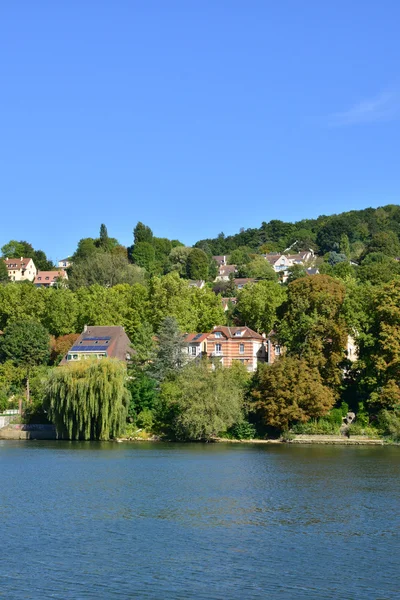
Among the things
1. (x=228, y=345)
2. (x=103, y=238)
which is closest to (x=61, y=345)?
(x=228, y=345)

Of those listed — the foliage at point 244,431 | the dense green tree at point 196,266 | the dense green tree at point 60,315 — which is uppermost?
the dense green tree at point 196,266

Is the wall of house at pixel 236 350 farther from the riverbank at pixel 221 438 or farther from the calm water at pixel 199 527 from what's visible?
the calm water at pixel 199 527

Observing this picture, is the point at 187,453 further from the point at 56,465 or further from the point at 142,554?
the point at 142,554

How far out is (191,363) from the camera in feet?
236

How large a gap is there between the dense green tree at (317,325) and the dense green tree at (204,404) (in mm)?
5995

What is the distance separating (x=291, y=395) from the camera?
61.8m

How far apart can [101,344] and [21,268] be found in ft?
244

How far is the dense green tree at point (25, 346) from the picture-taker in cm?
8125

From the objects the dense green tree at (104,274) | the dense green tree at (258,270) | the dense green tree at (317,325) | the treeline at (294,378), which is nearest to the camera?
the treeline at (294,378)

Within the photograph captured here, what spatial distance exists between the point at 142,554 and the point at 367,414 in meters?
40.2

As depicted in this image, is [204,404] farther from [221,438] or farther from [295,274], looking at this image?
[295,274]

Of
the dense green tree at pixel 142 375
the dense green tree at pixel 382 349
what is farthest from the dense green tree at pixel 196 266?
the dense green tree at pixel 382 349

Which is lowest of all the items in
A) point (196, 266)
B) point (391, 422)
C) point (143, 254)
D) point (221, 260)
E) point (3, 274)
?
point (391, 422)

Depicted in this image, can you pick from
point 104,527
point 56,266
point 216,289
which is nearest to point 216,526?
point 104,527
